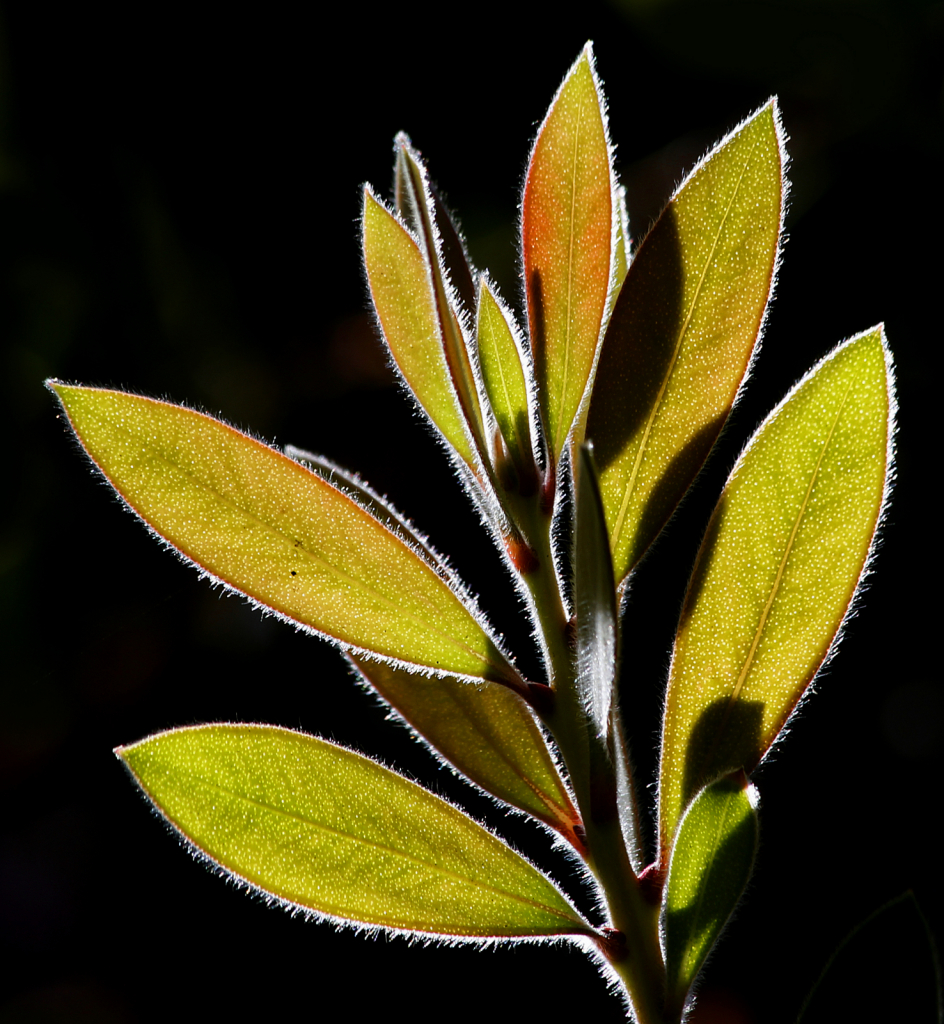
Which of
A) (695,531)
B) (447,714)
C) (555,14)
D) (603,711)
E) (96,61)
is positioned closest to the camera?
(603,711)

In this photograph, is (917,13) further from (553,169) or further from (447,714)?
(447,714)

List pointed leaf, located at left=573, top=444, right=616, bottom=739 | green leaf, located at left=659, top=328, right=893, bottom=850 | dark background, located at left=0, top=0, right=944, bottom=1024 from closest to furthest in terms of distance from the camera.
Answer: pointed leaf, located at left=573, top=444, right=616, bottom=739, green leaf, located at left=659, top=328, right=893, bottom=850, dark background, located at left=0, top=0, right=944, bottom=1024

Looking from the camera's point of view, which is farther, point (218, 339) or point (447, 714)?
point (218, 339)

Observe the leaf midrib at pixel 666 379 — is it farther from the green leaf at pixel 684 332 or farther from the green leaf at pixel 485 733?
the green leaf at pixel 485 733

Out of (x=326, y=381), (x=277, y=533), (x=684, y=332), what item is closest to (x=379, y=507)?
(x=277, y=533)

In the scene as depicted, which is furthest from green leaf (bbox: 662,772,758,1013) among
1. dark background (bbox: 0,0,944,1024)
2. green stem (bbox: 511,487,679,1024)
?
dark background (bbox: 0,0,944,1024)

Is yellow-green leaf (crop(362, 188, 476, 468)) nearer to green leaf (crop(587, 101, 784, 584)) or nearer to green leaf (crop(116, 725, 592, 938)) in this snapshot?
green leaf (crop(587, 101, 784, 584))

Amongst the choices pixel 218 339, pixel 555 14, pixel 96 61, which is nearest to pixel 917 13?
pixel 555 14

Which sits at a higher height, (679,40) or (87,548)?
(679,40)
